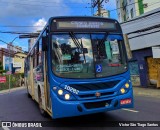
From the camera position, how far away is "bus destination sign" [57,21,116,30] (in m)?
8.63

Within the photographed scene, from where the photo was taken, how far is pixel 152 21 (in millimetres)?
22344

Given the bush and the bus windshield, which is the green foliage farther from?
the bus windshield

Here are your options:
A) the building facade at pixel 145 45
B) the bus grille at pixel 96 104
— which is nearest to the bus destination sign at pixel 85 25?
the bus grille at pixel 96 104

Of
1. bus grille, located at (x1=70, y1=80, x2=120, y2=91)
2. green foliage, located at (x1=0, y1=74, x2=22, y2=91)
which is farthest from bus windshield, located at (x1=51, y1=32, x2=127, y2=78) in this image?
green foliage, located at (x1=0, y1=74, x2=22, y2=91)

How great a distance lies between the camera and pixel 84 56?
837 cm

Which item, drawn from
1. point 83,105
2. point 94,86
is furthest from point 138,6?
point 83,105

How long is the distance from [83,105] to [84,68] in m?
1.05

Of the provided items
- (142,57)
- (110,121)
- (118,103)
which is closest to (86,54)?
(118,103)

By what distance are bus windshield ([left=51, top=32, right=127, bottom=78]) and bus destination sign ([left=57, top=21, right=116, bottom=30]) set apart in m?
0.27

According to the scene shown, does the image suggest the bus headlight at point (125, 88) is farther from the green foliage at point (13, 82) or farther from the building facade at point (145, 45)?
the green foliage at point (13, 82)

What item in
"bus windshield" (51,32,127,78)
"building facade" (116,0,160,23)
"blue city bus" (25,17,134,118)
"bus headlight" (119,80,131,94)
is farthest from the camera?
"building facade" (116,0,160,23)

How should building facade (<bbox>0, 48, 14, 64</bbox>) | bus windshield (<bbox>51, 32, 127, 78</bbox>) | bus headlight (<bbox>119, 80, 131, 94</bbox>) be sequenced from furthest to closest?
building facade (<bbox>0, 48, 14, 64</bbox>)
bus headlight (<bbox>119, 80, 131, 94</bbox>)
bus windshield (<bbox>51, 32, 127, 78</bbox>)

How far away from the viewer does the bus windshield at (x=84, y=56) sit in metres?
8.20

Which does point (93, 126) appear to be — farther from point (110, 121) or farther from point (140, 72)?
point (140, 72)
